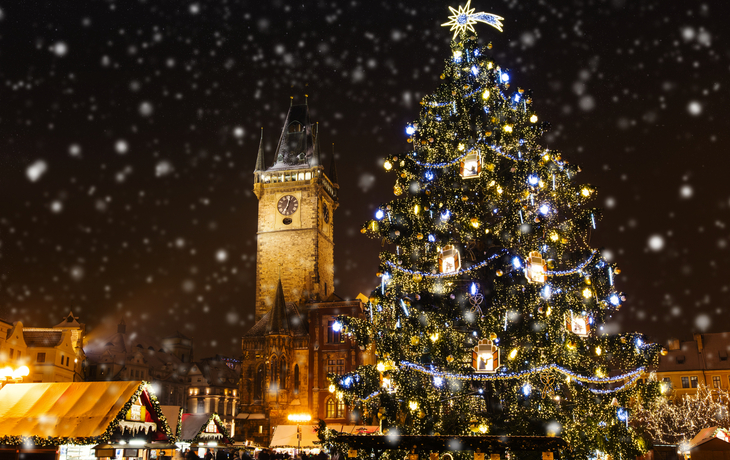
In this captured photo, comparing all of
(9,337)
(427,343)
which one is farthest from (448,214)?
(9,337)

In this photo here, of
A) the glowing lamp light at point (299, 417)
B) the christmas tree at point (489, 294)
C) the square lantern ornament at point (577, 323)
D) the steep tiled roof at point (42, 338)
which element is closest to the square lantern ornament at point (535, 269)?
the christmas tree at point (489, 294)

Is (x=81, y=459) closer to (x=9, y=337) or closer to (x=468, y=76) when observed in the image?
(x=468, y=76)

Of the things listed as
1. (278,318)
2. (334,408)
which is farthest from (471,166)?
(278,318)

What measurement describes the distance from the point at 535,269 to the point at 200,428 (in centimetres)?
1947

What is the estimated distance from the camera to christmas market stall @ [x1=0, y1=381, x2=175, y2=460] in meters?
13.3

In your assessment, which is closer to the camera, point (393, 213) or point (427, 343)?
point (427, 343)

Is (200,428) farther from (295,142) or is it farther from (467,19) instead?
(295,142)

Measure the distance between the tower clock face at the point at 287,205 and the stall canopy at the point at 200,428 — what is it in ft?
89.2

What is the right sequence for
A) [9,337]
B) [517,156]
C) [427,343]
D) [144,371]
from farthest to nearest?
[144,371] → [9,337] → [517,156] → [427,343]

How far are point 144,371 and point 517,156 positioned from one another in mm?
75348

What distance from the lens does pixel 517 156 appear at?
12.8 meters

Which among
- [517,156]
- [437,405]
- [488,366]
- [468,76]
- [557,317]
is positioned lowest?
[437,405]

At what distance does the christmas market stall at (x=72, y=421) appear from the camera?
43.6 feet

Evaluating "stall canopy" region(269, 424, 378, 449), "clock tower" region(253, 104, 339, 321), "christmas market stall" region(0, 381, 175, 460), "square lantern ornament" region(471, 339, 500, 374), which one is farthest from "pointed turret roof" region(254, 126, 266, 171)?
"square lantern ornament" region(471, 339, 500, 374)
